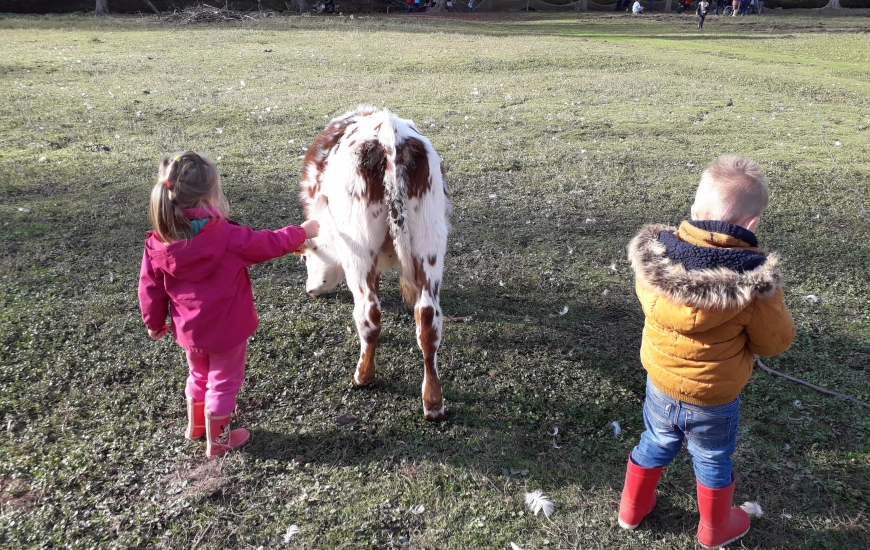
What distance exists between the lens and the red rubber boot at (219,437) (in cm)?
315

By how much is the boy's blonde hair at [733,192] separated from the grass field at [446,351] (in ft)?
4.71

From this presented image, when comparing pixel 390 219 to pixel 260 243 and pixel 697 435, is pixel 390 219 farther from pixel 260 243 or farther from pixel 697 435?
pixel 697 435

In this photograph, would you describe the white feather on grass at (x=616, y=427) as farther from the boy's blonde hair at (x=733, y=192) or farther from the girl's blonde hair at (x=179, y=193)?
the girl's blonde hair at (x=179, y=193)

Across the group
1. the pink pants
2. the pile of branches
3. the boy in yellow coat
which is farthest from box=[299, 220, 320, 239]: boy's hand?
the pile of branches

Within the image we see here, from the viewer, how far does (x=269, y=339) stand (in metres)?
4.30

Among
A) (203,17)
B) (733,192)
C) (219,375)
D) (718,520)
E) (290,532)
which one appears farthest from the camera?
(203,17)

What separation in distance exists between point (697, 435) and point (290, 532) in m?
1.87

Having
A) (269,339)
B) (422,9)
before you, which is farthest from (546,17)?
(269,339)

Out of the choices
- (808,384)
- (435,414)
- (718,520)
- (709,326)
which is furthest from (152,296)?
(808,384)

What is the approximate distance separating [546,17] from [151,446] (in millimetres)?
36290

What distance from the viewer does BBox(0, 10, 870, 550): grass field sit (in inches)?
114

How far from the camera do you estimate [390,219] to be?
10.9ft

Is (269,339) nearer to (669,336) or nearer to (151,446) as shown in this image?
(151,446)

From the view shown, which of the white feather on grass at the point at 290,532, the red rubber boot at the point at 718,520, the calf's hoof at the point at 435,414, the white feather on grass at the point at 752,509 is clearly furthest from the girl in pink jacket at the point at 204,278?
the white feather on grass at the point at 752,509
